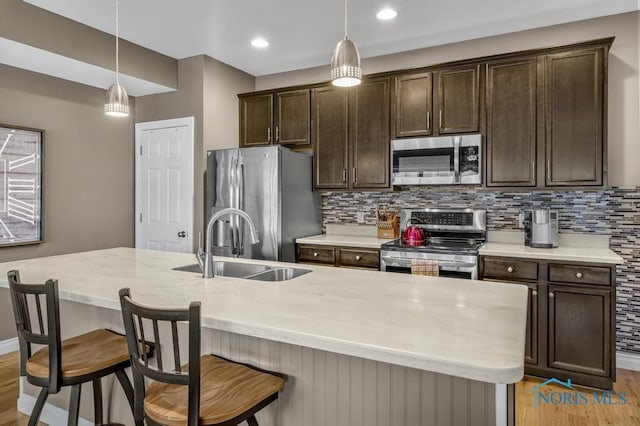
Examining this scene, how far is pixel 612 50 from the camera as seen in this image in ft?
10.6

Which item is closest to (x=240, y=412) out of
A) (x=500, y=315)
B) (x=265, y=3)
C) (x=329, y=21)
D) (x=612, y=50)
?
(x=500, y=315)

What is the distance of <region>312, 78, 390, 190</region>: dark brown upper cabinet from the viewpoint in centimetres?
384

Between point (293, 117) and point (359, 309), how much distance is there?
311 centimetres

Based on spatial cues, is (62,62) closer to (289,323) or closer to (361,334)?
(289,323)

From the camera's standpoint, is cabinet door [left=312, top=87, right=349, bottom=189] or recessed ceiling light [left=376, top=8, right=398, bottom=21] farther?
cabinet door [left=312, top=87, right=349, bottom=189]

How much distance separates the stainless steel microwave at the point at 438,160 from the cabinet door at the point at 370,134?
0.44 ft

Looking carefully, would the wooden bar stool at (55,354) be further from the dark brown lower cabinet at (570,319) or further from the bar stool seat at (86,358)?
the dark brown lower cabinet at (570,319)

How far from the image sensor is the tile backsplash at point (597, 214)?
3176 mm

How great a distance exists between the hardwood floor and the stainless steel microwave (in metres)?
1.66

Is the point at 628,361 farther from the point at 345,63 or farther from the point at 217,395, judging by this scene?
the point at 217,395

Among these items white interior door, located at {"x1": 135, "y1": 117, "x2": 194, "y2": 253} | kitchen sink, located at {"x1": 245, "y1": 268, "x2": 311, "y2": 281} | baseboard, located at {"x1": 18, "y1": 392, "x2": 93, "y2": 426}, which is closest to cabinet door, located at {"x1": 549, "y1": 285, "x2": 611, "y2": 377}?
kitchen sink, located at {"x1": 245, "y1": 268, "x2": 311, "y2": 281}

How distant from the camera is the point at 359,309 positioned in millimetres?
1476

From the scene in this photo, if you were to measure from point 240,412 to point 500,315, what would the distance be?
0.92 m

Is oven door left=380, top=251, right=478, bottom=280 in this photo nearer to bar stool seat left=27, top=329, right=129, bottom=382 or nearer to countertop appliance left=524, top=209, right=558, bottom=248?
countertop appliance left=524, top=209, right=558, bottom=248
